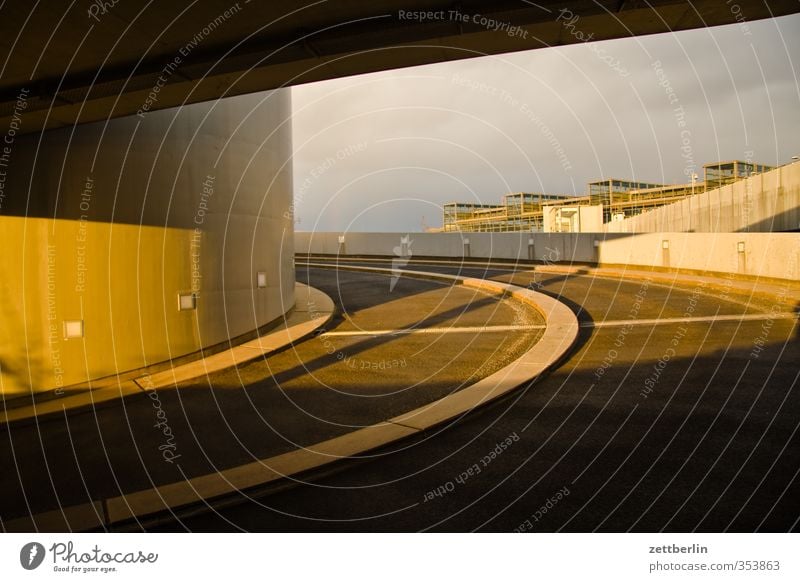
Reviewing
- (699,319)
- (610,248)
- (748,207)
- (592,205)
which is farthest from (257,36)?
(592,205)

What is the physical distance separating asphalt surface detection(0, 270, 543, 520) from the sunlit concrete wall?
1358mm

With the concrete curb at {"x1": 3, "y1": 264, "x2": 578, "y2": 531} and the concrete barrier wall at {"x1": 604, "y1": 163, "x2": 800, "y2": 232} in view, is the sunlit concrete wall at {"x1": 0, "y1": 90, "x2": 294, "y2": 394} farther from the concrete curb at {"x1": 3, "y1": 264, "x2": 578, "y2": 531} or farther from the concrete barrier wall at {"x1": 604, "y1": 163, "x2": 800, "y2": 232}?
the concrete barrier wall at {"x1": 604, "y1": 163, "x2": 800, "y2": 232}

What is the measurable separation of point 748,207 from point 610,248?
8.39m

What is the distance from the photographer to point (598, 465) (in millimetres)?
5836

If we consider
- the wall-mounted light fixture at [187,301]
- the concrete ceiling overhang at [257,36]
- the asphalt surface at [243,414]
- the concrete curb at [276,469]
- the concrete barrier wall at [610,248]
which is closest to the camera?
the concrete curb at [276,469]

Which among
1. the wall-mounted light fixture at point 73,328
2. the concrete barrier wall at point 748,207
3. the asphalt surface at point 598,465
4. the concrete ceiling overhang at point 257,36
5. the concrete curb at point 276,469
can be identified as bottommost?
the asphalt surface at point 598,465

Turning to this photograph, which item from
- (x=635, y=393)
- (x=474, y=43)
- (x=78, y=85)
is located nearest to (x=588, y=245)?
(x=635, y=393)

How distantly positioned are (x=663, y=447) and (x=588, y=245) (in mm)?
24734

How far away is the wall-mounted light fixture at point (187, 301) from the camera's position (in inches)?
430

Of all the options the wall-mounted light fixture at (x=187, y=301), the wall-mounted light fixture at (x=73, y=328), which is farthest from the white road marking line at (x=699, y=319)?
the wall-mounted light fixture at (x=73, y=328)

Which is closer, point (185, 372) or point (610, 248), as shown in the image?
point (185, 372)

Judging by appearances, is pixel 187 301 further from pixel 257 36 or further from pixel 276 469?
pixel 276 469

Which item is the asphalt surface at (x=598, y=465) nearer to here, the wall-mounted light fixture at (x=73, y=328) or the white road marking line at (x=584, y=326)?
the white road marking line at (x=584, y=326)

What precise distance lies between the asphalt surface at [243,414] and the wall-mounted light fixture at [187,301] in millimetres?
1623
